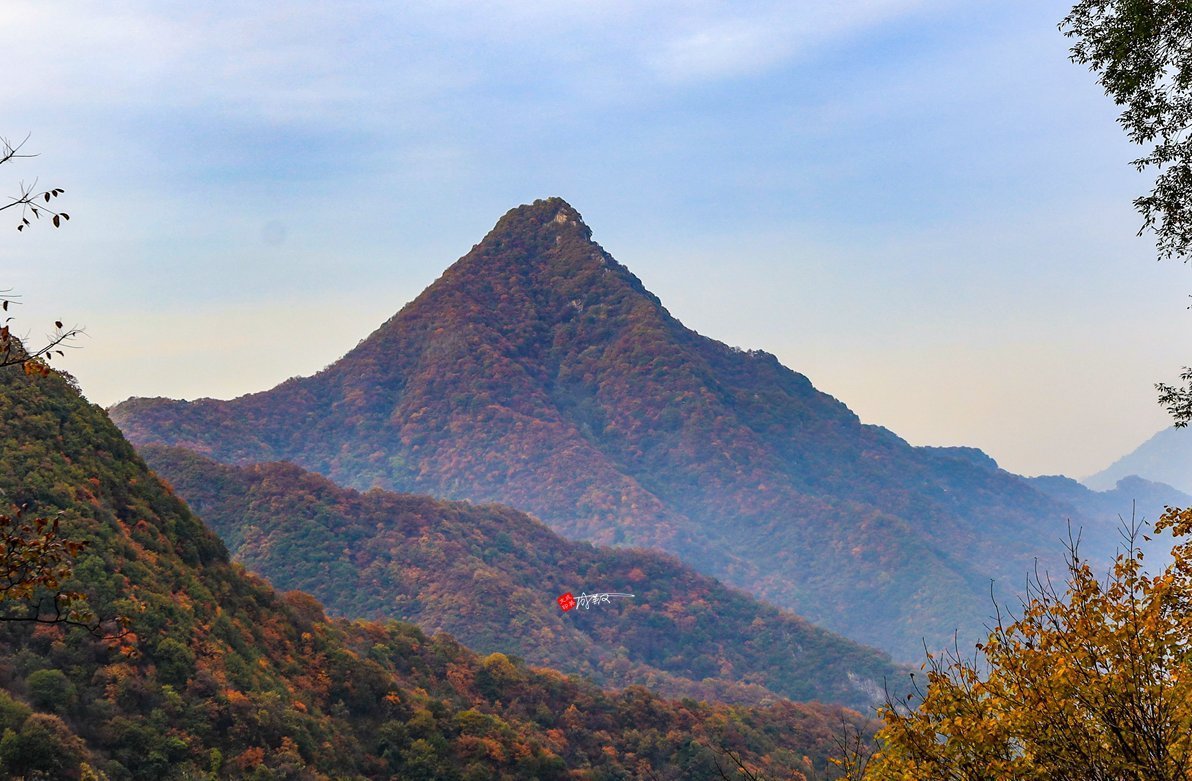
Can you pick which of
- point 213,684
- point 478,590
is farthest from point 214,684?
point 478,590

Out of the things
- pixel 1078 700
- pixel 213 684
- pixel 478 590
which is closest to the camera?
pixel 1078 700

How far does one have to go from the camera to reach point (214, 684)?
45406 mm

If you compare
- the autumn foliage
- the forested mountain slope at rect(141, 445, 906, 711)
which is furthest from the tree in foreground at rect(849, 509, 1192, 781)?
the forested mountain slope at rect(141, 445, 906, 711)

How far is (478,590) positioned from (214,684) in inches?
4615

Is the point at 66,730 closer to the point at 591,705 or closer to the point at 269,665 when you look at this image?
the point at 269,665

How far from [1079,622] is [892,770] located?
3.85 metres

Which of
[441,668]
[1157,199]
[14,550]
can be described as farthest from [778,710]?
[14,550]

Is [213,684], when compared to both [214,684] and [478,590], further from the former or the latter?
[478,590]

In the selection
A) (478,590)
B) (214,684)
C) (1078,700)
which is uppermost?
(1078,700)

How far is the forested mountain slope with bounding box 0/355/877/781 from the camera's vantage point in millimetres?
38562

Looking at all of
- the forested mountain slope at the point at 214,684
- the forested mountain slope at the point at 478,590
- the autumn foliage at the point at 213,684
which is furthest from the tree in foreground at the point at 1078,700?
the forested mountain slope at the point at 478,590

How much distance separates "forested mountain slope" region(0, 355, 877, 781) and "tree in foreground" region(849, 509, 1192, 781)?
1311 centimetres

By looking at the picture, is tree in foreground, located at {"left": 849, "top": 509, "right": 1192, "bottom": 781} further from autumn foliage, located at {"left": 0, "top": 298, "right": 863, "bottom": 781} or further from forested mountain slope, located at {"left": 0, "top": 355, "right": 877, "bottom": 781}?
autumn foliage, located at {"left": 0, "top": 298, "right": 863, "bottom": 781}

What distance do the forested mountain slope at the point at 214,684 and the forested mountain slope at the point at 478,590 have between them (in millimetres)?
70569
